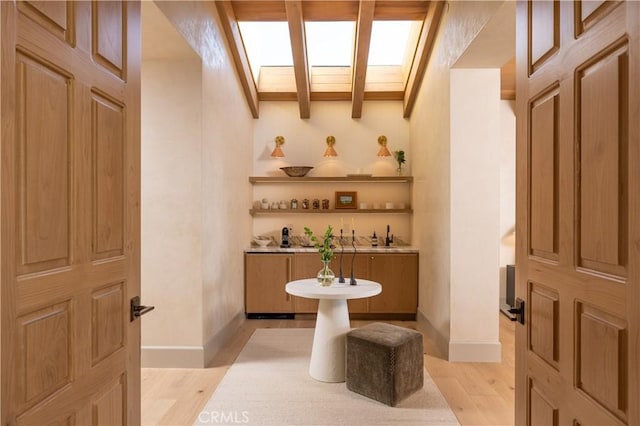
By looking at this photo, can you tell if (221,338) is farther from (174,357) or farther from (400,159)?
(400,159)

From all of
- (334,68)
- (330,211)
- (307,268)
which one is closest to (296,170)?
(330,211)

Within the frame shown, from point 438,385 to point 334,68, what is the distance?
406 cm

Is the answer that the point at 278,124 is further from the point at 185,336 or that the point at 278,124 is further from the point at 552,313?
the point at 552,313

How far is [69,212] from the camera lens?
117 cm

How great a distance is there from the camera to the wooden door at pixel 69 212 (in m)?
0.96

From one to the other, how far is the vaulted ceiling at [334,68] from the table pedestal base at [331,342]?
8.88 feet

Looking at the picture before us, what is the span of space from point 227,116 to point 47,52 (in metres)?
3.06

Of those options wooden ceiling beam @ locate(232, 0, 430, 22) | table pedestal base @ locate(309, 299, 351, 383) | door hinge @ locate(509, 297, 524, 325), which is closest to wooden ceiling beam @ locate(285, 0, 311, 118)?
wooden ceiling beam @ locate(232, 0, 430, 22)

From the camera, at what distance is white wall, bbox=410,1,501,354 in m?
3.17

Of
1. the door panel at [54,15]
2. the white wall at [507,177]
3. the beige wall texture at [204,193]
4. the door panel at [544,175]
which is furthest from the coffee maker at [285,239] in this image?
the door panel at [54,15]

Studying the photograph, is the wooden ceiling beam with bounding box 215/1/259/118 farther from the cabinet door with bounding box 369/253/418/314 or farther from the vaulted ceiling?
the cabinet door with bounding box 369/253/418/314

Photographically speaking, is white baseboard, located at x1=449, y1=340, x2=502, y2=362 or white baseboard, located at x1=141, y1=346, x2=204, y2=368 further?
white baseboard, located at x1=449, y1=340, x2=502, y2=362

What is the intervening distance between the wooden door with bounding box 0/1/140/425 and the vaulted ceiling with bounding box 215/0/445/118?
2.66 metres

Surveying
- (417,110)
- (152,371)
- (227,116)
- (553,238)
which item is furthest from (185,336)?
(417,110)
